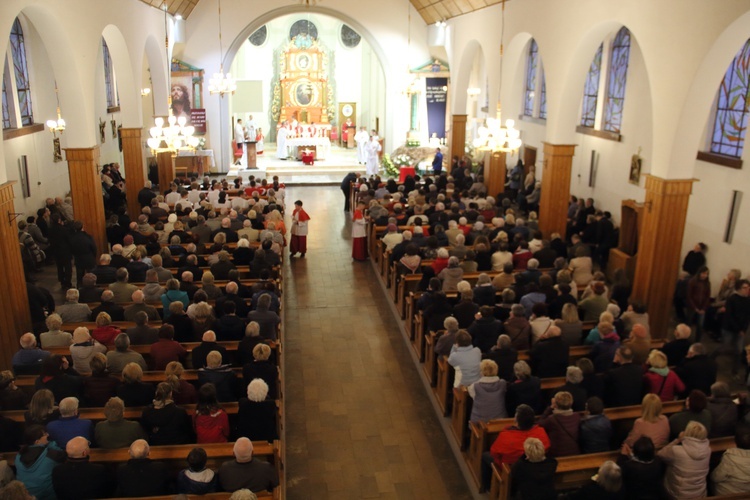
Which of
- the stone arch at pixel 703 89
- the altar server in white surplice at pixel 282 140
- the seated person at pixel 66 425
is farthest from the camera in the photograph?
the altar server in white surplice at pixel 282 140

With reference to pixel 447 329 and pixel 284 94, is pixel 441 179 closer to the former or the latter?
pixel 447 329

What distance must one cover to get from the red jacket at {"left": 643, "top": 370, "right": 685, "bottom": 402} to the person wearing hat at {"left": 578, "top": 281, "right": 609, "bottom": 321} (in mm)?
1993

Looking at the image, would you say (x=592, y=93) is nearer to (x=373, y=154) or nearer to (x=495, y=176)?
(x=495, y=176)

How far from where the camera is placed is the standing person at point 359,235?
1394 cm

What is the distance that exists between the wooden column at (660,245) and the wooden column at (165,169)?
1389 centimetres

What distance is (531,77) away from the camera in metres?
20.5

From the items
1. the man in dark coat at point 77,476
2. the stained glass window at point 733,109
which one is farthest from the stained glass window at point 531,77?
the man in dark coat at point 77,476

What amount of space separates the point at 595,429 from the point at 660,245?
185 inches

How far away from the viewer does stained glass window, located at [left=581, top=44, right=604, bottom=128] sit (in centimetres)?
1616

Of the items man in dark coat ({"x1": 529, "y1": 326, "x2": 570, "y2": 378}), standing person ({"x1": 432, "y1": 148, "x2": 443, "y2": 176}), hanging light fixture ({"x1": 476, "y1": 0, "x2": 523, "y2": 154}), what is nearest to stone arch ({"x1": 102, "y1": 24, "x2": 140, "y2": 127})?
hanging light fixture ({"x1": 476, "y1": 0, "x2": 523, "y2": 154})

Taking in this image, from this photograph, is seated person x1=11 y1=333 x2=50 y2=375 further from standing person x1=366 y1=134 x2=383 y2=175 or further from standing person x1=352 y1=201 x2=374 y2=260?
standing person x1=366 y1=134 x2=383 y2=175

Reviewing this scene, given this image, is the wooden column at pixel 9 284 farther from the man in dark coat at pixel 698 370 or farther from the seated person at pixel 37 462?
the man in dark coat at pixel 698 370

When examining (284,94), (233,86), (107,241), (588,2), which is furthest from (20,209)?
(284,94)

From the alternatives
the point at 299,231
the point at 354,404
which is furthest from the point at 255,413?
the point at 299,231
